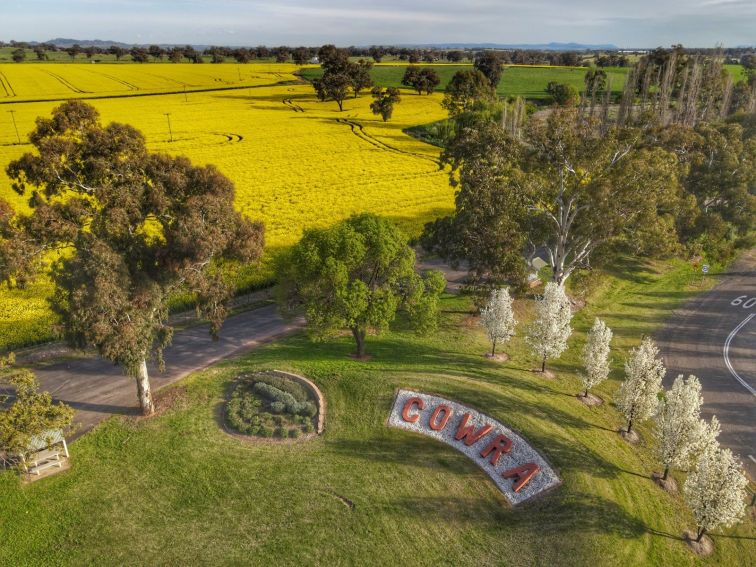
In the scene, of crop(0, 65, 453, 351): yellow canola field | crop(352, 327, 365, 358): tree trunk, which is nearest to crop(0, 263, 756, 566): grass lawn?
crop(352, 327, 365, 358): tree trunk

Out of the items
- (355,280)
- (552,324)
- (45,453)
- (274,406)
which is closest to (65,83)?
(355,280)

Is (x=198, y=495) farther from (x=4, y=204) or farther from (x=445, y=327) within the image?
(x=445, y=327)

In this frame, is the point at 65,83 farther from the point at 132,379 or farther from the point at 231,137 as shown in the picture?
the point at 132,379

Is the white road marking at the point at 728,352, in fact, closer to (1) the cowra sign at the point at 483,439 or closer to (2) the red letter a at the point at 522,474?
(1) the cowra sign at the point at 483,439

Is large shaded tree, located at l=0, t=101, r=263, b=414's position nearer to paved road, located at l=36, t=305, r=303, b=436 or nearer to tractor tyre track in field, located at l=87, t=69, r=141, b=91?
paved road, located at l=36, t=305, r=303, b=436

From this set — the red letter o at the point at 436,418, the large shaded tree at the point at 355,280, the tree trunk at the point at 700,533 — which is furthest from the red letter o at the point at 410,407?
the tree trunk at the point at 700,533

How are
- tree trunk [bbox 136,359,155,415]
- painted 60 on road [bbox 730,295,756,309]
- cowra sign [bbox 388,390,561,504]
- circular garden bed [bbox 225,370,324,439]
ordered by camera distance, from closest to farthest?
cowra sign [bbox 388,390,561,504]
circular garden bed [bbox 225,370,324,439]
tree trunk [bbox 136,359,155,415]
painted 60 on road [bbox 730,295,756,309]
